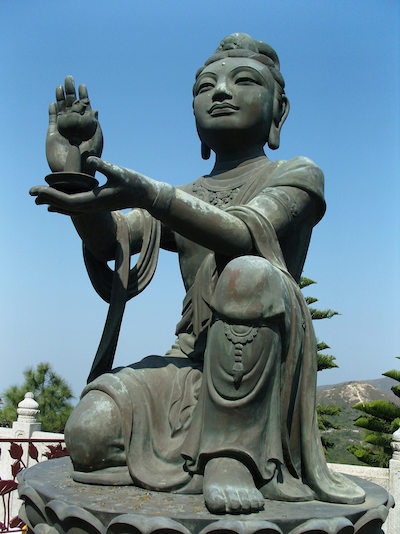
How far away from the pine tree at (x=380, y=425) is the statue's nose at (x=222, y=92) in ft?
29.0

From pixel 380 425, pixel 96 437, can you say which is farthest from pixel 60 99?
pixel 380 425

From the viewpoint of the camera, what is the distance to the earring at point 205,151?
411cm

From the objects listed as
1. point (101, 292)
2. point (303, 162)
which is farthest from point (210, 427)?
point (303, 162)

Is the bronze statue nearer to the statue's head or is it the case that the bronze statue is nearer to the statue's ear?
the statue's head

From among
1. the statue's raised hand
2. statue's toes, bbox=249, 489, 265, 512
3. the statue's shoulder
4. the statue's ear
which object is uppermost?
the statue's ear

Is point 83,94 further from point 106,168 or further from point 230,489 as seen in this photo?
point 230,489

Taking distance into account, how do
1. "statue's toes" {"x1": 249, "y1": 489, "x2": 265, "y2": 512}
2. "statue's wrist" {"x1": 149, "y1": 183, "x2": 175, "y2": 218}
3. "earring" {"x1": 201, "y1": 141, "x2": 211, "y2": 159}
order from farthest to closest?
"earring" {"x1": 201, "y1": 141, "x2": 211, "y2": 159}
"statue's wrist" {"x1": 149, "y1": 183, "x2": 175, "y2": 218}
"statue's toes" {"x1": 249, "y1": 489, "x2": 265, "y2": 512}

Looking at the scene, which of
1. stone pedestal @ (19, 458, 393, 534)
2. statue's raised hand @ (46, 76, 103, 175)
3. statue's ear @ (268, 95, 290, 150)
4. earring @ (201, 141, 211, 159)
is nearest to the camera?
stone pedestal @ (19, 458, 393, 534)

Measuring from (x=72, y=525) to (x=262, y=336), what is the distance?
1.22 metres

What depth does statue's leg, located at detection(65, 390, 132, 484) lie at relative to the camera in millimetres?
2779

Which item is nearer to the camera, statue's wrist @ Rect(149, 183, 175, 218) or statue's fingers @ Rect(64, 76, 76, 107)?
statue's wrist @ Rect(149, 183, 175, 218)

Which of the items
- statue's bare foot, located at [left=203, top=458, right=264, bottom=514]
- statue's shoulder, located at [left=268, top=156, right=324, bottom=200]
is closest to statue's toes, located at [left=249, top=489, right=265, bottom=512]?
statue's bare foot, located at [left=203, top=458, right=264, bottom=514]

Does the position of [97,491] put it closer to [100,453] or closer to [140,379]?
[100,453]

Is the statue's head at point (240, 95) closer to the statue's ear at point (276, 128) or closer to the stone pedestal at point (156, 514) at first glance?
the statue's ear at point (276, 128)
